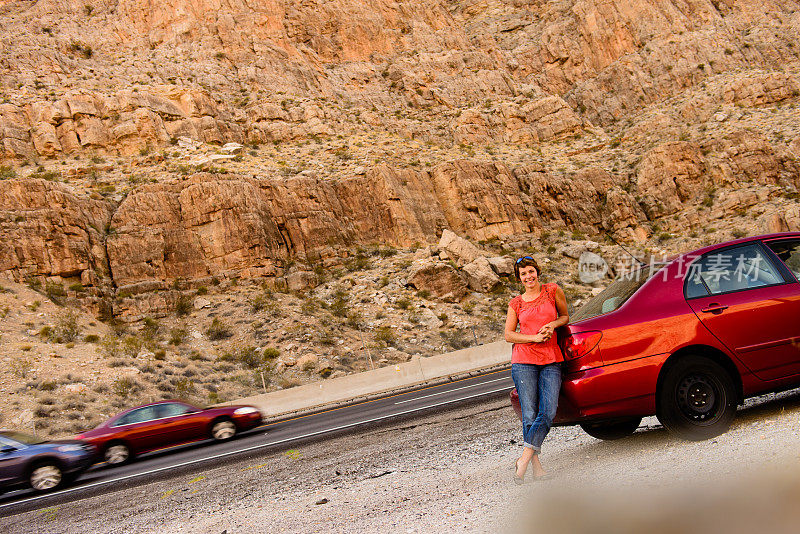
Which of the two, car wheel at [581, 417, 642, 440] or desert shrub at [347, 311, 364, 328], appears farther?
desert shrub at [347, 311, 364, 328]

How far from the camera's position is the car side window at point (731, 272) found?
16.0 ft

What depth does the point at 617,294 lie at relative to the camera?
5.25 meters

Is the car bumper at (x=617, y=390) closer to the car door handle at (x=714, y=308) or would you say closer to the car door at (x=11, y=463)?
the car door handle at (x=714, y=308)

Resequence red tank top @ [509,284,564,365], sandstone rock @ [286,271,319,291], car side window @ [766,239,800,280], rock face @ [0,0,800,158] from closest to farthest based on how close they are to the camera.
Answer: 1. red tank top @ [509,284,564,365]
2. car side window @ [766,239,800,280]
3. sandstone rock @ [286,271,319,291]
4. rock face @ [0,0,800,158]

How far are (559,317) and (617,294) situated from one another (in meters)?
1.01

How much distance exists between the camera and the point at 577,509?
3324 mm

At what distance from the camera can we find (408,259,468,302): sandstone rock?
33594 millimetres

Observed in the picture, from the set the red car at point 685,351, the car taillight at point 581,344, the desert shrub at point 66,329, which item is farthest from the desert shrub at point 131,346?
the red car at point 685,351

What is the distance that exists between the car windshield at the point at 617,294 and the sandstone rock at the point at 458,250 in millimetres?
30990

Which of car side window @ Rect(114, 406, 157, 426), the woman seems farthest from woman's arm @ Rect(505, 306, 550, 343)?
car side window @ Rect(114, 406, 157, 426)

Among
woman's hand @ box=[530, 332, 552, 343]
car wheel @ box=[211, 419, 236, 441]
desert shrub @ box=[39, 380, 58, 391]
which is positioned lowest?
car wheel @ box=[211, 419, 236, 441]

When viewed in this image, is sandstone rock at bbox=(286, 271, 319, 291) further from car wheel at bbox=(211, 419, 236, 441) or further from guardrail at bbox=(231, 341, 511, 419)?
car wheel at bbox=(211, 419, 236, 441)

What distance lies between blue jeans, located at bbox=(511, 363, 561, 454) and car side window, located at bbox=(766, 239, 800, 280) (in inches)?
101

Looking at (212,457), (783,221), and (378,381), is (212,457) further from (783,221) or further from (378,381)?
(783,221)
